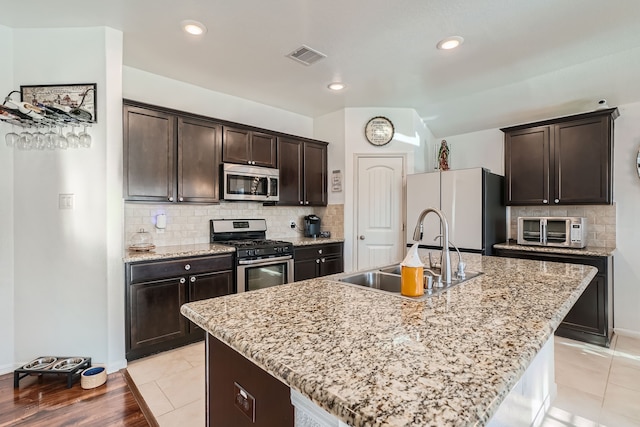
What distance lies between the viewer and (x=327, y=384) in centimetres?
65

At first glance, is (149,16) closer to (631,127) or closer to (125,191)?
(125,191)

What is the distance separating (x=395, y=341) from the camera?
0.87 meters

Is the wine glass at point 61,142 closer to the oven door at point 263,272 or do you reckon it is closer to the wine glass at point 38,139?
the wine glass at point 38,139

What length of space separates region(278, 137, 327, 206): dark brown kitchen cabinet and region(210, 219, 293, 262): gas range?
456 mm

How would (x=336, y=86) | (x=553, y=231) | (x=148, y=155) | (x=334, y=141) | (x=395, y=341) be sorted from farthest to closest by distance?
1. (x=334, y=141)
2. (x=336, y=86)
3. (x=553, y=231)
4. (x=148, y=155)
5. (x=395, y=341)

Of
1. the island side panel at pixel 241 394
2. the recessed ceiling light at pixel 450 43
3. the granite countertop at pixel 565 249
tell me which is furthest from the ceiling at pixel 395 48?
the island side panel at pixel 241 394

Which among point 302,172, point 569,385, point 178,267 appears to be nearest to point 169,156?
point 178,267

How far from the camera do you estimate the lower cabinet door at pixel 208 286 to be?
114 inches

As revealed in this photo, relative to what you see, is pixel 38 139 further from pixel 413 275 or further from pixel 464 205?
pixel 464 205

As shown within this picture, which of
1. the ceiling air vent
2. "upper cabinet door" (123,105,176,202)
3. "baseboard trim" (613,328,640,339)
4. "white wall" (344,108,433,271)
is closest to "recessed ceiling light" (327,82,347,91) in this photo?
the ceiling air vent

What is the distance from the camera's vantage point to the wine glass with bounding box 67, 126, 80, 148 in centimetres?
237

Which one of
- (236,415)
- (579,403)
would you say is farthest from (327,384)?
(579,403)

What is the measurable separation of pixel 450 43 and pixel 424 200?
169 centimetres

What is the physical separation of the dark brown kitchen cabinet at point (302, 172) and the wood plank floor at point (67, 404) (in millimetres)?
2420
